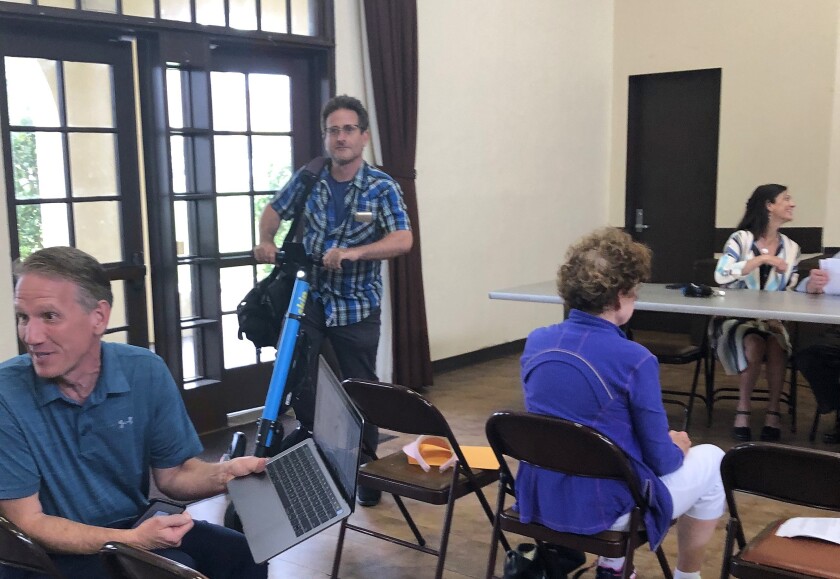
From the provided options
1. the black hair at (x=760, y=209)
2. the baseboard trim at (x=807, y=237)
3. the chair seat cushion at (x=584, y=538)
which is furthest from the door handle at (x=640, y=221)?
the chair seat cushion at (x=584, y=538)

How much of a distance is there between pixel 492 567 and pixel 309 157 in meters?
3.10

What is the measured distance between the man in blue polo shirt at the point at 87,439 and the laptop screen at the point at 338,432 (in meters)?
0.17

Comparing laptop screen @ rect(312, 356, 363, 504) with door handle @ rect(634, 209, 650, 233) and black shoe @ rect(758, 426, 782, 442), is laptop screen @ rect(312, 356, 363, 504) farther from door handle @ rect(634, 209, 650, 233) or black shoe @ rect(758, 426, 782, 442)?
door handle @ rect(634, 209, 650, 233)

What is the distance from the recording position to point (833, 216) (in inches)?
246

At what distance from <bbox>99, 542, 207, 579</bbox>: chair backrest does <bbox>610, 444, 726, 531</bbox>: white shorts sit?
128cm

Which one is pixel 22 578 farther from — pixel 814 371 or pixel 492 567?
pixel 814 371

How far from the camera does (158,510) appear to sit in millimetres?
1891

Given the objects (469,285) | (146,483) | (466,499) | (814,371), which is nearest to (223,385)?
(466,499)

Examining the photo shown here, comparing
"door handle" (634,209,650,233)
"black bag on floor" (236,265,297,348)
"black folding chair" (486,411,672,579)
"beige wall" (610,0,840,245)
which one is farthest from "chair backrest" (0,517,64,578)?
"door handle" (634,209,650,233)

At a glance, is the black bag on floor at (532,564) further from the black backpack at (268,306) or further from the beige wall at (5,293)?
the beige wall at (5,293)

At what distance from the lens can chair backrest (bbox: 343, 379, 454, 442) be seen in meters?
2.44

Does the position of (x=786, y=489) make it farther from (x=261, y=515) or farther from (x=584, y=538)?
(x=261, y=515)

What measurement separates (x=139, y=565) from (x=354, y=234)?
222 centimetres

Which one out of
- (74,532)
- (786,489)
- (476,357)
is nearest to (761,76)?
(476,357)
